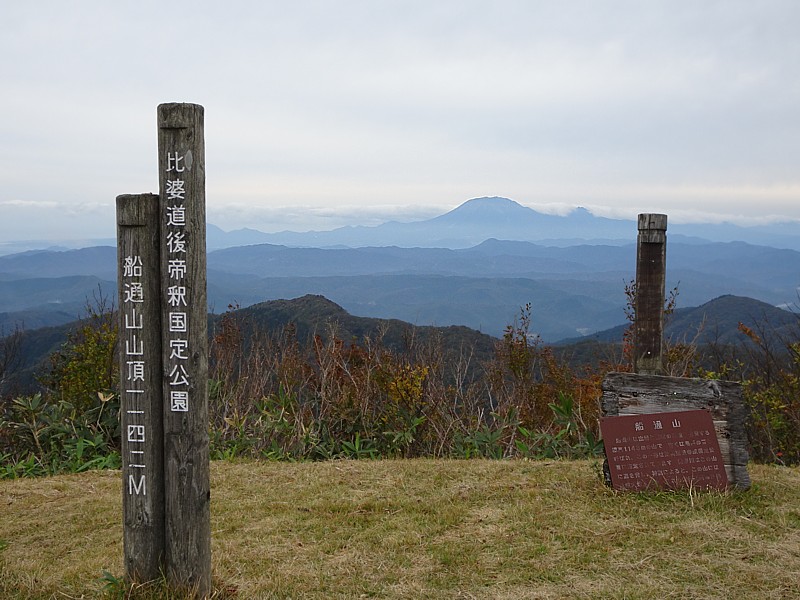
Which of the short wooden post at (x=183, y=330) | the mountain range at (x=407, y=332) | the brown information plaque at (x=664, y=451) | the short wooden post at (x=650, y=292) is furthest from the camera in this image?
the mountain range at (x=407, y=332)

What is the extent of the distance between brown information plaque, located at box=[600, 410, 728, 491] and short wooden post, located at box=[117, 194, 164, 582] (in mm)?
3243

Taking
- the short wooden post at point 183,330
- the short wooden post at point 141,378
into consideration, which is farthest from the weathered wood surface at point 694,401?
the short wooden post at point 141,378

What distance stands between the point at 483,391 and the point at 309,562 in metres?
4.65

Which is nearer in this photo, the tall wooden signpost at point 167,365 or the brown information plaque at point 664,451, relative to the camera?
Answer: the tall wooden signpost at point 167,365

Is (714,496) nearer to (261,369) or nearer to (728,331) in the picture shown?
(261,369)

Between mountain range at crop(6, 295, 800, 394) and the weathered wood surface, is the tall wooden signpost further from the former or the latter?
mountain range at crop(6, 295, 800, 394)

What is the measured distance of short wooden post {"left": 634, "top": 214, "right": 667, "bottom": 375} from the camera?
5527 millimetres

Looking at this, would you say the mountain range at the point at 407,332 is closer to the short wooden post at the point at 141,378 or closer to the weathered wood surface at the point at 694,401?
the weathered wood surface at the point at 694,401

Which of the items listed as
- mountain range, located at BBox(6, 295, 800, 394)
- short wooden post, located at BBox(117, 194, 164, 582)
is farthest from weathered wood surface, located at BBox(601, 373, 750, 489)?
short wooden post, located at BBox(117, 194, 164, 582)

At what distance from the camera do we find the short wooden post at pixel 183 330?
130 inches

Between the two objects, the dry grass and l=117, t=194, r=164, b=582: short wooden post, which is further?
the dry grass

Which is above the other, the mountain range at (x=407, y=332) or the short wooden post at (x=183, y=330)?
the short wooden post at (x=183, y=330)

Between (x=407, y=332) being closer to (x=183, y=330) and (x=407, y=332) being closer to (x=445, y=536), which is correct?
(x=445, y=536)

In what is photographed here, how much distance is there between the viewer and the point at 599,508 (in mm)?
4852
